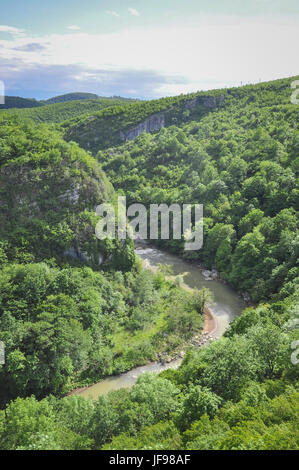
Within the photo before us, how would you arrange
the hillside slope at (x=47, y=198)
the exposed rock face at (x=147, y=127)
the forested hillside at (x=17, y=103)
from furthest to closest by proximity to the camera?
1. the forested hillside at (x=17, y=103)
2. the exposed rock face at (x=147, y=127)
3. the hillside slope at (x=47, y=198)

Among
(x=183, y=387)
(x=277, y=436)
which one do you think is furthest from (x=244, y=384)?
(x=277, y=436)

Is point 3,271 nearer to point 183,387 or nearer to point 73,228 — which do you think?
point 73,228

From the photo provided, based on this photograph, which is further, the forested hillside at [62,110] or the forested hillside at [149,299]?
the forested hillside at [62,110]

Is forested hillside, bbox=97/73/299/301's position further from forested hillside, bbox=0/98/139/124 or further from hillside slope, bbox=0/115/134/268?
forested hillside, bbox=0/98/139/124

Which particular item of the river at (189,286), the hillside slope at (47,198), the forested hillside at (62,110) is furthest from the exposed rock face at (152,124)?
the hillside slope at (47,198)

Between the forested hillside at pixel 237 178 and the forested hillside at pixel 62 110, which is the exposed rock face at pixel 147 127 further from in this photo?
the forested hillside at pixel 62 110
